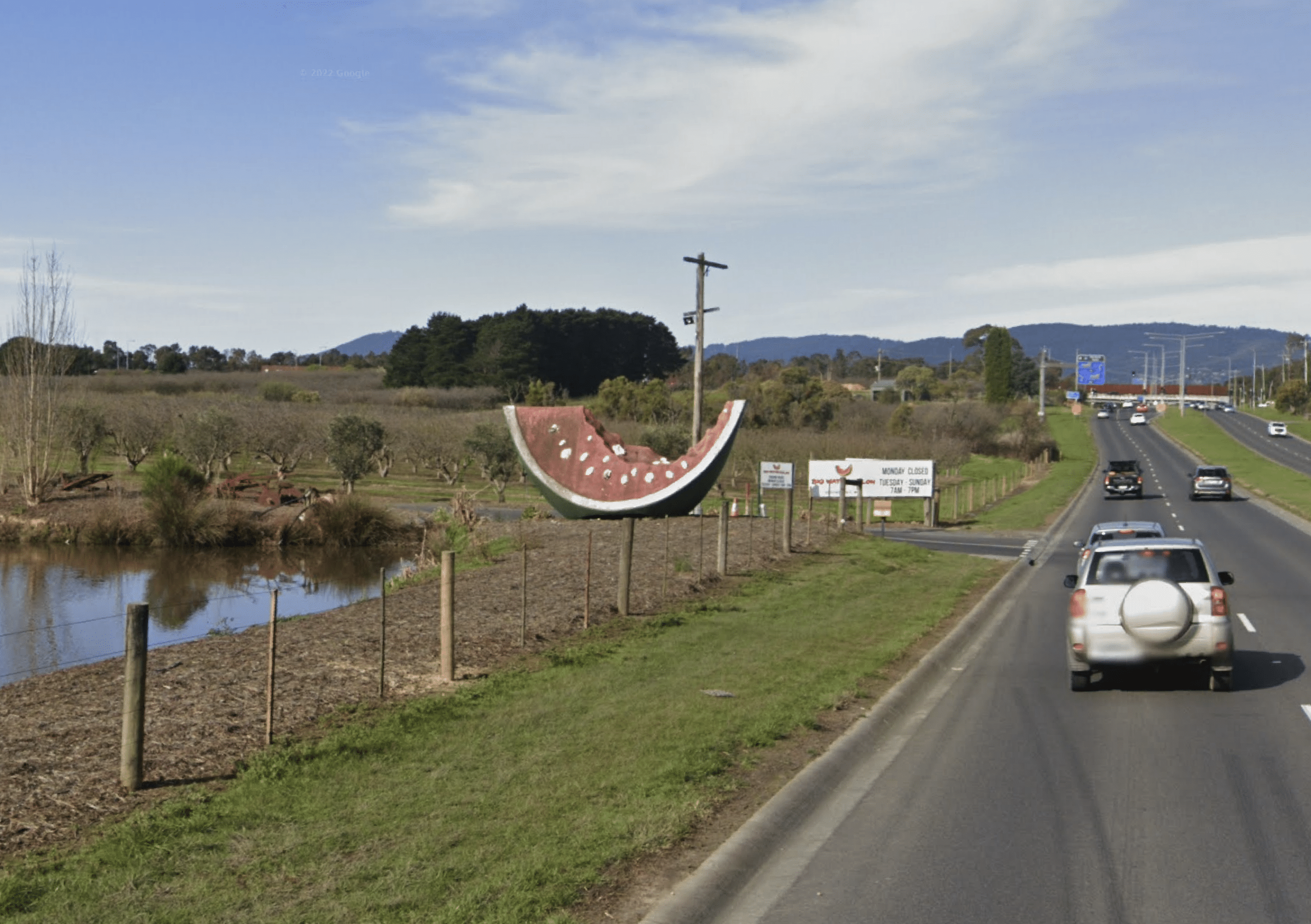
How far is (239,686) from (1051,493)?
5425 cm

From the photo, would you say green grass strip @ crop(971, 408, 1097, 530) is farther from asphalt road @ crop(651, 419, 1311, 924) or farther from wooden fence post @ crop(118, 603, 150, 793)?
wooden fence post @ crop(118, 603, 150, 793)

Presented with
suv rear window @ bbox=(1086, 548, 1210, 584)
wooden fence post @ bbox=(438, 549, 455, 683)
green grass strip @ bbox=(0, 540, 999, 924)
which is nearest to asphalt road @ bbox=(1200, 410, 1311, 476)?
suv rear window @ bbox=(1086, 548, 1210, 584)

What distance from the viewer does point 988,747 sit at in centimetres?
1055

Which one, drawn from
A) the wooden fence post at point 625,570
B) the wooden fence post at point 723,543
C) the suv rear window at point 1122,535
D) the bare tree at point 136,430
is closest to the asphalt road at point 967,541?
the suv rear window at point 1122,535

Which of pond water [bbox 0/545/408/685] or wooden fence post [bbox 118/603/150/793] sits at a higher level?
wooden fence post [bbox 118/603/150/793]

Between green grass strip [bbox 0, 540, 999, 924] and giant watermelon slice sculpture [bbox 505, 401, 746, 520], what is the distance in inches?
738

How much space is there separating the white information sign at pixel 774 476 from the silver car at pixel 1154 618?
25.7 metres

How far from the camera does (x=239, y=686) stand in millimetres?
11398

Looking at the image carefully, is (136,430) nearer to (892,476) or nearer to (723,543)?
(892,476)

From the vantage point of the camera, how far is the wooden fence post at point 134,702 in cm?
823

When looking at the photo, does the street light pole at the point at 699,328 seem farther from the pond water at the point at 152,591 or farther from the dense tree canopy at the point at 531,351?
the dense tree canopy at the point at 531,351

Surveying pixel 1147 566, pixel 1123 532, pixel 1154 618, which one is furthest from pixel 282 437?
pixel 1154 618

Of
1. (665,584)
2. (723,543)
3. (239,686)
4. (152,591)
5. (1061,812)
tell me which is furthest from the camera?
(152,591)

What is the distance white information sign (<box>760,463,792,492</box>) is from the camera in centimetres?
3938
